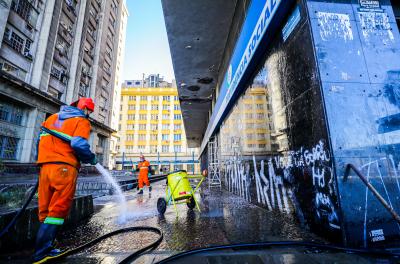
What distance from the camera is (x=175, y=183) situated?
431 centimetres

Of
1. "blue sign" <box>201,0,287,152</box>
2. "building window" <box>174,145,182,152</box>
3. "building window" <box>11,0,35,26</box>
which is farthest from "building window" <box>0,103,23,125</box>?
"building window" <box>174,145,182,152</box>

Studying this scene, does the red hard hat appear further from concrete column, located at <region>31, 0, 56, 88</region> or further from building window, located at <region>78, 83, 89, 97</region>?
building window, located at <region>78, 83, 89, 97</region>

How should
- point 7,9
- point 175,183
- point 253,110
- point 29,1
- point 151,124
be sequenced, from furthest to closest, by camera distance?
point 151,124
point 29,1
point 7,9
point 253,110
point 175,183

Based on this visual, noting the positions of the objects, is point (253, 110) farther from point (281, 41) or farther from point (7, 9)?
point (7, 9)

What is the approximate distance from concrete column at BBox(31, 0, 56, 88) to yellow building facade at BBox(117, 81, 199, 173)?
125ft

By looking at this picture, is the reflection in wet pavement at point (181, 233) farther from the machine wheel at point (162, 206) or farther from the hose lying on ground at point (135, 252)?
the machine wheel at point (162, 206)

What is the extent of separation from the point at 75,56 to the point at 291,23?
2779 cm

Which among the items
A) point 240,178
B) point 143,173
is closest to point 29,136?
point 143,173

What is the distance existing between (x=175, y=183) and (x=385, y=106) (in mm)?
3826

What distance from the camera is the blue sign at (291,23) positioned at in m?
2.88

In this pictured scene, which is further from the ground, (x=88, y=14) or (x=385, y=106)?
(x=88, y=14)

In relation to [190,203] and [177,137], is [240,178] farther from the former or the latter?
[177,137]

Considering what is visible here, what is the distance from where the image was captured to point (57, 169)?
2.14m

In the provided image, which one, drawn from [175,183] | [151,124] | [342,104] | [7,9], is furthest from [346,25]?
[151,124]
